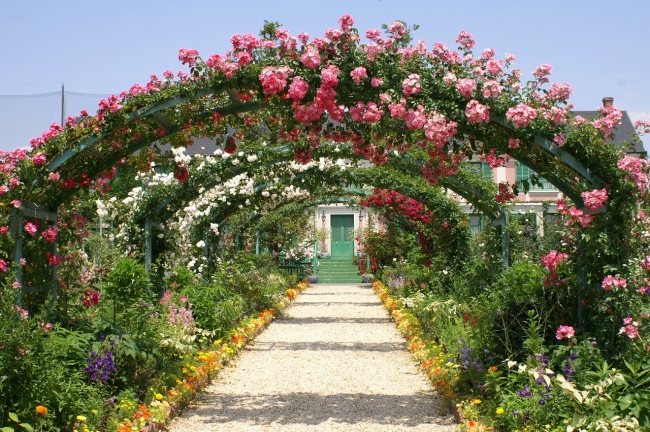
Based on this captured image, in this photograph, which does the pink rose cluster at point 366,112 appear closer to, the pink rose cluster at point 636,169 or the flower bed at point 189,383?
the pink rose cluster at point 636,169

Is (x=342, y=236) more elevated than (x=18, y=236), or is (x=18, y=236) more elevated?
(x=342, y=236)

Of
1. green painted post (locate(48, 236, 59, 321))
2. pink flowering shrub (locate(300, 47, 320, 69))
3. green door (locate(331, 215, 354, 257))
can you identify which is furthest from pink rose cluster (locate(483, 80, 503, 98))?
green door (locate(331, 215, 354, 257))

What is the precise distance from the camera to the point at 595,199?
600 cm

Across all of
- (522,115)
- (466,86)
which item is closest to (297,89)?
(466,86)

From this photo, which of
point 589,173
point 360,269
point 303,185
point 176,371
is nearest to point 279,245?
point 360,269

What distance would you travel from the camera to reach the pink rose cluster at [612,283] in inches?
231

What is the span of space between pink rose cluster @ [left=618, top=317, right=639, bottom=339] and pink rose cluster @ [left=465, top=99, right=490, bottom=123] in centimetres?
183

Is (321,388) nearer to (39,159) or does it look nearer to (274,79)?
(274,79)

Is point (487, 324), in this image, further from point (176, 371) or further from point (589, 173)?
point (176, 371)

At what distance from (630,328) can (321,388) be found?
3.57 m

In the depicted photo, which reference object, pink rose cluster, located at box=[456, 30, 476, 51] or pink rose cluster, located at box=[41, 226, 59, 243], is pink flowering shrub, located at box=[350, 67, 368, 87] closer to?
pink rose cluster, located at box=[456, 30, 476, 51]

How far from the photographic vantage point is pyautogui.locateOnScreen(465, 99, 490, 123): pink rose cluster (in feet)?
20.9

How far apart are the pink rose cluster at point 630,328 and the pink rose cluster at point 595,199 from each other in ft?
2.74

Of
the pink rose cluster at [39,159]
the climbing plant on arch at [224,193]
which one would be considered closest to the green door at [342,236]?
the climbing plant on arch at [224,193]
